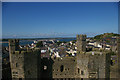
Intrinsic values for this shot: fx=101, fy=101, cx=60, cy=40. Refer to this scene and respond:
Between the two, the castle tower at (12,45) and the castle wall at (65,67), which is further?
the castle wall at (65,67)

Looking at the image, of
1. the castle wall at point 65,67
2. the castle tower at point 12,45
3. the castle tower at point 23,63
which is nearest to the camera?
the castle tower at point 23,63

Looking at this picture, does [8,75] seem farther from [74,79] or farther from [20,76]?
[74,79]

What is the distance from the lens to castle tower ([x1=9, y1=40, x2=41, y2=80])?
9.20 m

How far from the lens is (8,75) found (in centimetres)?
1029

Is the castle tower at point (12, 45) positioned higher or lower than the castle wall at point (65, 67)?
higher

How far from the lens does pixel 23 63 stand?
30.4 ft

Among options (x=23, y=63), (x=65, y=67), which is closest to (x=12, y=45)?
(x=23, y=63)

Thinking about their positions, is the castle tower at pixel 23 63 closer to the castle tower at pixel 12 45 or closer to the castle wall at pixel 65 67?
the castle tower at pixel 12 45

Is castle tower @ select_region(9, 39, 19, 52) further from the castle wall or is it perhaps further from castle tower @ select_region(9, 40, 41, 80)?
the castle wall

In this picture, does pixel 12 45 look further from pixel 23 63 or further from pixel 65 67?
pixel 65 67

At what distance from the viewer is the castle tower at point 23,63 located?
9195mm

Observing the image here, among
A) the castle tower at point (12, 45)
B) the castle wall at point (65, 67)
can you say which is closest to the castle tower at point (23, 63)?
the castle tower at point (12, 45)

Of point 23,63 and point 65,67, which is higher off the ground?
point 23,63

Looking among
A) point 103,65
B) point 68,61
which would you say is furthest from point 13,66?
point 103,65
